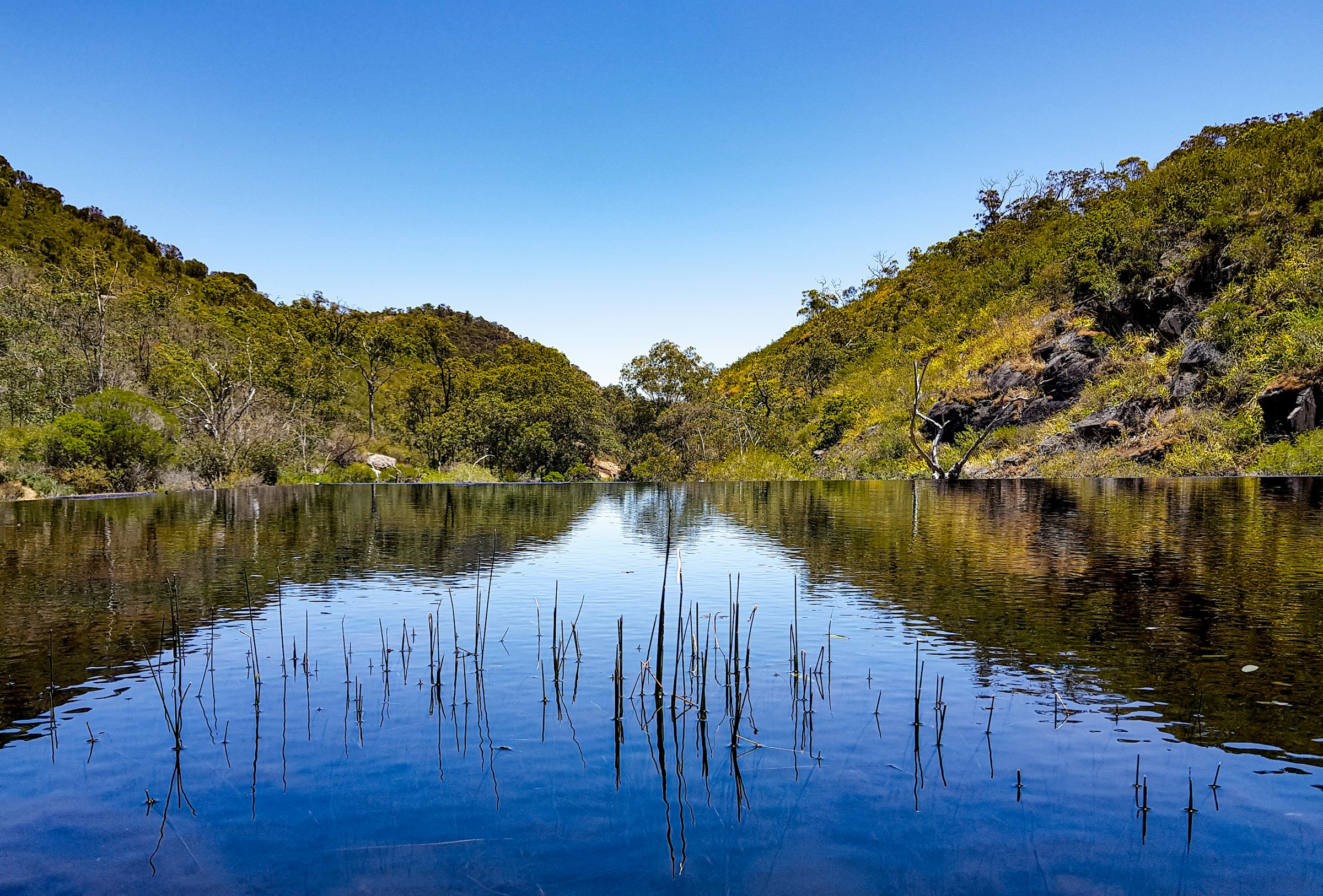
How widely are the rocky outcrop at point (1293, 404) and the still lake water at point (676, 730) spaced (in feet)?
121

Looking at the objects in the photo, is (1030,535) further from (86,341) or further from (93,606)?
(86,341)

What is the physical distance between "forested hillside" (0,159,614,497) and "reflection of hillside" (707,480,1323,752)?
4705 centimetres

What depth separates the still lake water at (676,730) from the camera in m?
6.16

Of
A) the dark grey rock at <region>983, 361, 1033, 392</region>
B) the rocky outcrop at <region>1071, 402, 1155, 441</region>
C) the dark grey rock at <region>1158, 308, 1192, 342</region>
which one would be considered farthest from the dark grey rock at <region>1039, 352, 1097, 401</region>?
the dark grey rock at <region>1158, 308, 1192, 342</region>

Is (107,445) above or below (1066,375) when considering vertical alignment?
below

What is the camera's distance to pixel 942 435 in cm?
7062

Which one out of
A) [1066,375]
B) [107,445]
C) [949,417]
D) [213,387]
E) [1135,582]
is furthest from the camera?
[213,387]

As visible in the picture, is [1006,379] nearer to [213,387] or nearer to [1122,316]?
Result: [1122,316]

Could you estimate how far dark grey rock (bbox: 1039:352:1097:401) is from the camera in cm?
6600

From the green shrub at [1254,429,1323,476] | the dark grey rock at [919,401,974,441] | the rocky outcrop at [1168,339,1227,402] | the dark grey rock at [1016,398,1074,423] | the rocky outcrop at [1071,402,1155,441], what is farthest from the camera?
the dark grey rock at [919,401,974,441]

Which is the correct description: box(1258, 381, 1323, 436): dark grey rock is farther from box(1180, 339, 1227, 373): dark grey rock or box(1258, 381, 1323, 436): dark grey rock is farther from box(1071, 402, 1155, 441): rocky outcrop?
box(1071, 402, 1155, 441): rocky outcrop

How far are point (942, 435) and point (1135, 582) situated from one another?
183 ft

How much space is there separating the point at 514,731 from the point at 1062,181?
114 meters

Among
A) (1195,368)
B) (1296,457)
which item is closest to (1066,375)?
(1195,368)
